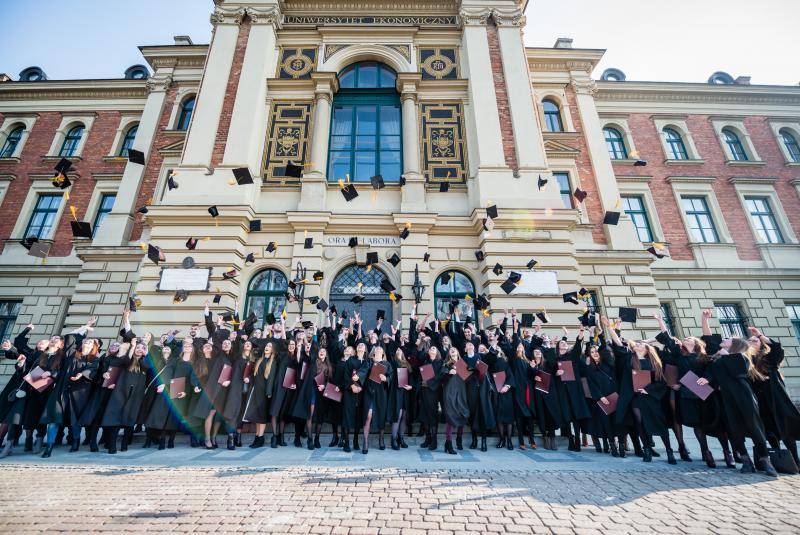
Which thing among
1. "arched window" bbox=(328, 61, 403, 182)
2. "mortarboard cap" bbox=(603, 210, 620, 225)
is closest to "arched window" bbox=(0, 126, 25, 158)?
"arched window" bbox=(328, 61, 403, 182)

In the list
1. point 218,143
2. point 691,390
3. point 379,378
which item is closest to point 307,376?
point 379,378

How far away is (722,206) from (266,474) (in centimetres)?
2112

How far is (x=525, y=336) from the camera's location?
29.4ft

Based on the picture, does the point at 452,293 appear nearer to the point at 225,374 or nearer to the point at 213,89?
the point at 225,374

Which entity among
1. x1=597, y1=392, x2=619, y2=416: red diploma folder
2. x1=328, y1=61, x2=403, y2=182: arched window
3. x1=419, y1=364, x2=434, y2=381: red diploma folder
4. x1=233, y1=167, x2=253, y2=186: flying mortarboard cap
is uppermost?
x1=328, y1=61, x2=403, y2=182: arched window

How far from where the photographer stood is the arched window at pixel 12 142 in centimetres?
1792

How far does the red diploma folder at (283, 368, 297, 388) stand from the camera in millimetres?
7055

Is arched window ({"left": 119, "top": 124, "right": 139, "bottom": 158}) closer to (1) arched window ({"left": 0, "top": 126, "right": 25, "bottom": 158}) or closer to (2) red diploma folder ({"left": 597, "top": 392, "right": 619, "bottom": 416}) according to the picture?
(1) arched window ({"left": 0, "top": 126, "right": 25, "bottom": 158})

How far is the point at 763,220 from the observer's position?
1658 centimetres

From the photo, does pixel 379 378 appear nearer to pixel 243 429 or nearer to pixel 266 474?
pixel 266 474

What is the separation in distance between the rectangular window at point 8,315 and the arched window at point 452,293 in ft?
56.8

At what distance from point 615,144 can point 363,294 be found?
15030mm

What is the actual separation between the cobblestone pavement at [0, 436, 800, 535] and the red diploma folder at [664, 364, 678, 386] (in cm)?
127

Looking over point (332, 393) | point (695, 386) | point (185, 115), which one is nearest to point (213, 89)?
point (185, 115)
